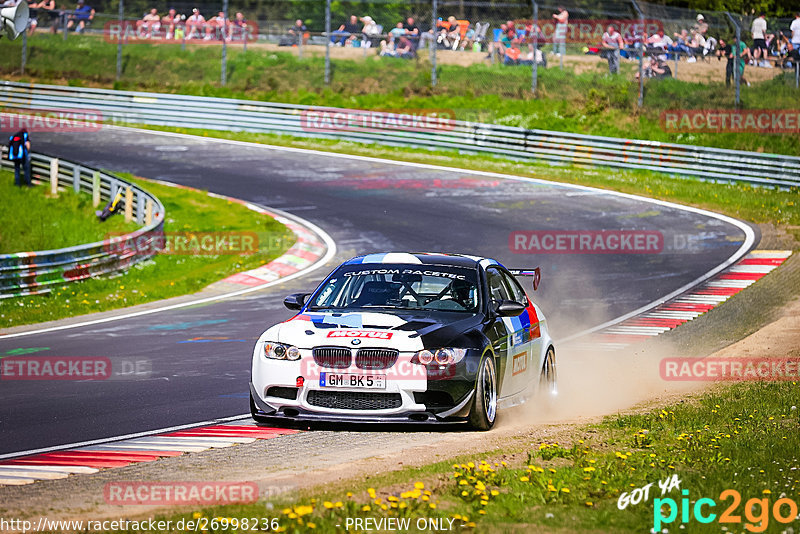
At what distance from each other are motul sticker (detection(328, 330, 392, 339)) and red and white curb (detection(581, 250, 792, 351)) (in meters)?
5.96

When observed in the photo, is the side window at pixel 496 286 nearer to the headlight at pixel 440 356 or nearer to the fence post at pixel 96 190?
the headlight at pixel 440 356

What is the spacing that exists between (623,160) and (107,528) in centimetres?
2621

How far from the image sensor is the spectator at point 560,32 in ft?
104

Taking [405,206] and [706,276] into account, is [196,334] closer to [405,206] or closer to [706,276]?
[706,276]

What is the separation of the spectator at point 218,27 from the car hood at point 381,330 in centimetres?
2798

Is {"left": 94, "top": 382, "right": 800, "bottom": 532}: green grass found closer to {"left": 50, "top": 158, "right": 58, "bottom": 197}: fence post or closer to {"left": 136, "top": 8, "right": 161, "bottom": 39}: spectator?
{"left": 50, "top": 158, "right": 58, "bottom": 197}: fence post

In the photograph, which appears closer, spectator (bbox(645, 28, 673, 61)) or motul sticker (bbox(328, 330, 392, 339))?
motul sticker (bbox(328, 330, 392, 339))

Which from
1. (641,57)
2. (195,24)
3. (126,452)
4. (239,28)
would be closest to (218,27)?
(239,28)

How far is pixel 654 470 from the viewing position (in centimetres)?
724

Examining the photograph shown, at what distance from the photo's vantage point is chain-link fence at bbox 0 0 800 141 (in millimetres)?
30438

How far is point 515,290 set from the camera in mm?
10812

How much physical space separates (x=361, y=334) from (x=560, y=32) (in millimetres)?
25320

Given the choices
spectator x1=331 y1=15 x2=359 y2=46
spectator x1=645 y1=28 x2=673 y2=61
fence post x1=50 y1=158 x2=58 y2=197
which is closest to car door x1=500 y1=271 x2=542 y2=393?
fence post x1=50 y1=158 x2=58 y2=197

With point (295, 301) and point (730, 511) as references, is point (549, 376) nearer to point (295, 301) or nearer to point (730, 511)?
point (295, 301)
